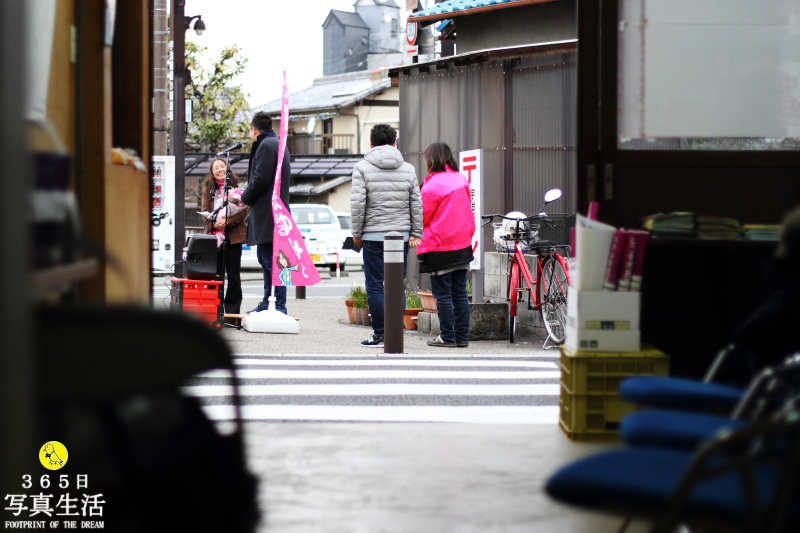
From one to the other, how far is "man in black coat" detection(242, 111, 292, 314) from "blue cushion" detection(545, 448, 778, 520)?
8.14 meters

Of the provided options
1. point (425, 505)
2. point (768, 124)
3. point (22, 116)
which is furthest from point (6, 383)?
point (768, 124)

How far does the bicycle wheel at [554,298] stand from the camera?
31.8 feet

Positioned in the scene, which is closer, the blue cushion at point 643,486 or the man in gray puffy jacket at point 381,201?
the blue cushion at point 643,486

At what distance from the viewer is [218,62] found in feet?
99.0

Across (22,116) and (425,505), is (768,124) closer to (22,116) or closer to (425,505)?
(425,505)

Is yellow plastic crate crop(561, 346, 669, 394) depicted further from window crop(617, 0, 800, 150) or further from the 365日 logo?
the 365日 logo

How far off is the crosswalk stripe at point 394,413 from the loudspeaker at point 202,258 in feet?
13.2

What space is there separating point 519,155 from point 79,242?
11.2 m

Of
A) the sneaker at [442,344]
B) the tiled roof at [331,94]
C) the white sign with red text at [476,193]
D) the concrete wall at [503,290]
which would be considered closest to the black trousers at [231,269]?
the sneaker at [442,344]

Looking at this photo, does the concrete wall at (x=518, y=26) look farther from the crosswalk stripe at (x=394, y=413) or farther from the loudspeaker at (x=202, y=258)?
the crosswalk stripe at (x=394, y=413)

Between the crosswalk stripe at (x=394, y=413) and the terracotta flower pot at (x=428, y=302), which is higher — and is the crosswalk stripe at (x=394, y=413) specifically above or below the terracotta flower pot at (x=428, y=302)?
below

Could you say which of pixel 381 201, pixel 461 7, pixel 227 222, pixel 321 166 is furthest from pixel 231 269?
pixel 321 166

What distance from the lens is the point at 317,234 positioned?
79.0 ft

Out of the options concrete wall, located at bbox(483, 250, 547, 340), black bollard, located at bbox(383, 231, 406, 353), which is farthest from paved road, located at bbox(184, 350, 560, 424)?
concrete wall, located at bbox(483, 250, 547, 340)
